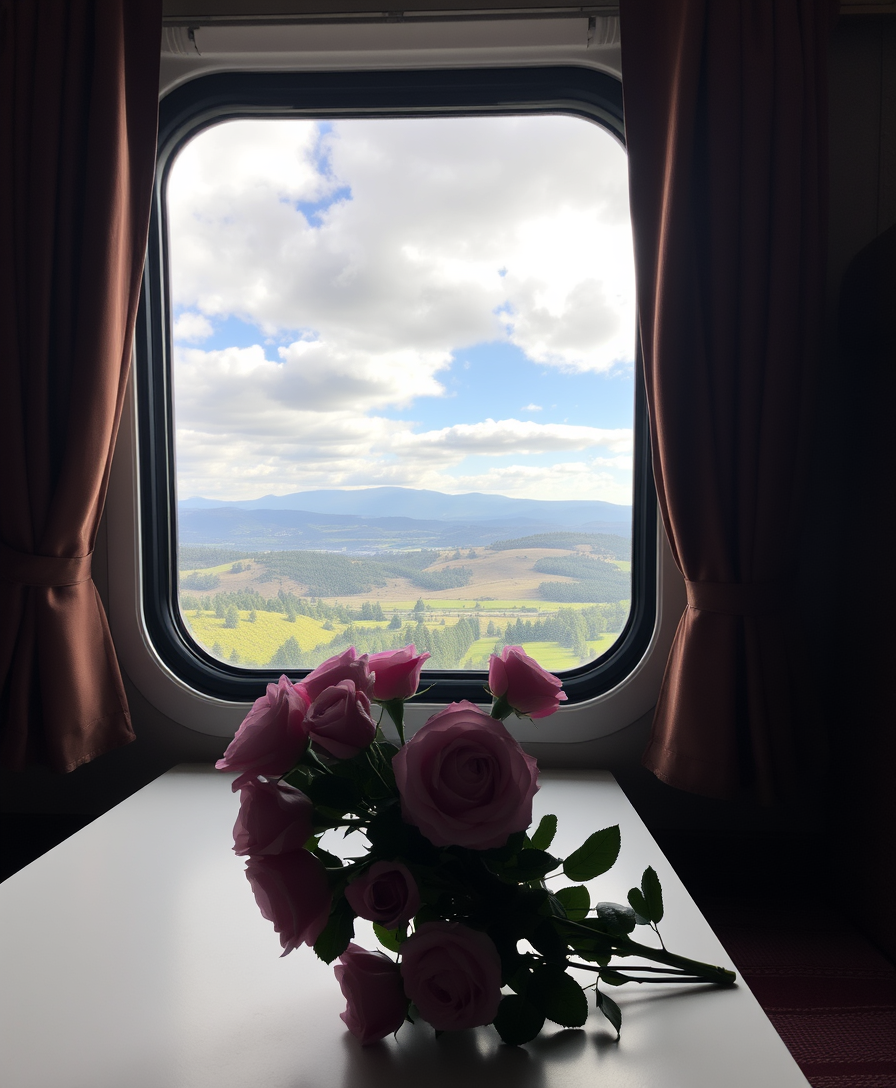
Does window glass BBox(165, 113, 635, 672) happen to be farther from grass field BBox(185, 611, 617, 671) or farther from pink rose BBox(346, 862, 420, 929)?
pink rose BBox(346, 862, 420, 929)

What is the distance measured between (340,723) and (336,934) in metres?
0.18

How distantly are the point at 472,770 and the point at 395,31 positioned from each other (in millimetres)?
1546

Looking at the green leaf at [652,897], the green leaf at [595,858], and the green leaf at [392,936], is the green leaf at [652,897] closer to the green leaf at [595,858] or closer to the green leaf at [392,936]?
the green leaf at [595,858]

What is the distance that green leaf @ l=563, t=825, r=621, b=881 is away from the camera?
0.66 m

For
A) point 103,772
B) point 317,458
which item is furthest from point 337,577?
point 103,772

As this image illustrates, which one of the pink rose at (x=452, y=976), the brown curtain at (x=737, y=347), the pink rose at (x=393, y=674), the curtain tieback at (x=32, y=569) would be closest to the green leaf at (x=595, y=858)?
the pink rose at (x=452, y=976)

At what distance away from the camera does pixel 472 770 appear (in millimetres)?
567

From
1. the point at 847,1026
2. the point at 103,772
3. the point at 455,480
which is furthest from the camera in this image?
the point at 455,480

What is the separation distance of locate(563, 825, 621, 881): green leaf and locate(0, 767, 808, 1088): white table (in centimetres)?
15

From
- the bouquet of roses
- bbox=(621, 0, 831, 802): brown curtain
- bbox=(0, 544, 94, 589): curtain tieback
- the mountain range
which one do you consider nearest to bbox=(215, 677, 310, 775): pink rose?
the bouquet of roses

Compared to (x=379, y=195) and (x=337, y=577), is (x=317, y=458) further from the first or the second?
(x=379, y=195)

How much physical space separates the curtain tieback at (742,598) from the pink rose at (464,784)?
34.8 inches

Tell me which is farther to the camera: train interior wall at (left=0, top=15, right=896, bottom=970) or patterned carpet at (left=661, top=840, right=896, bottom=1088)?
train interior wall at (left=0, top=15, right=896, bottom=970)

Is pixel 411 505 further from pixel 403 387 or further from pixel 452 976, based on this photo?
pixel 452 976
